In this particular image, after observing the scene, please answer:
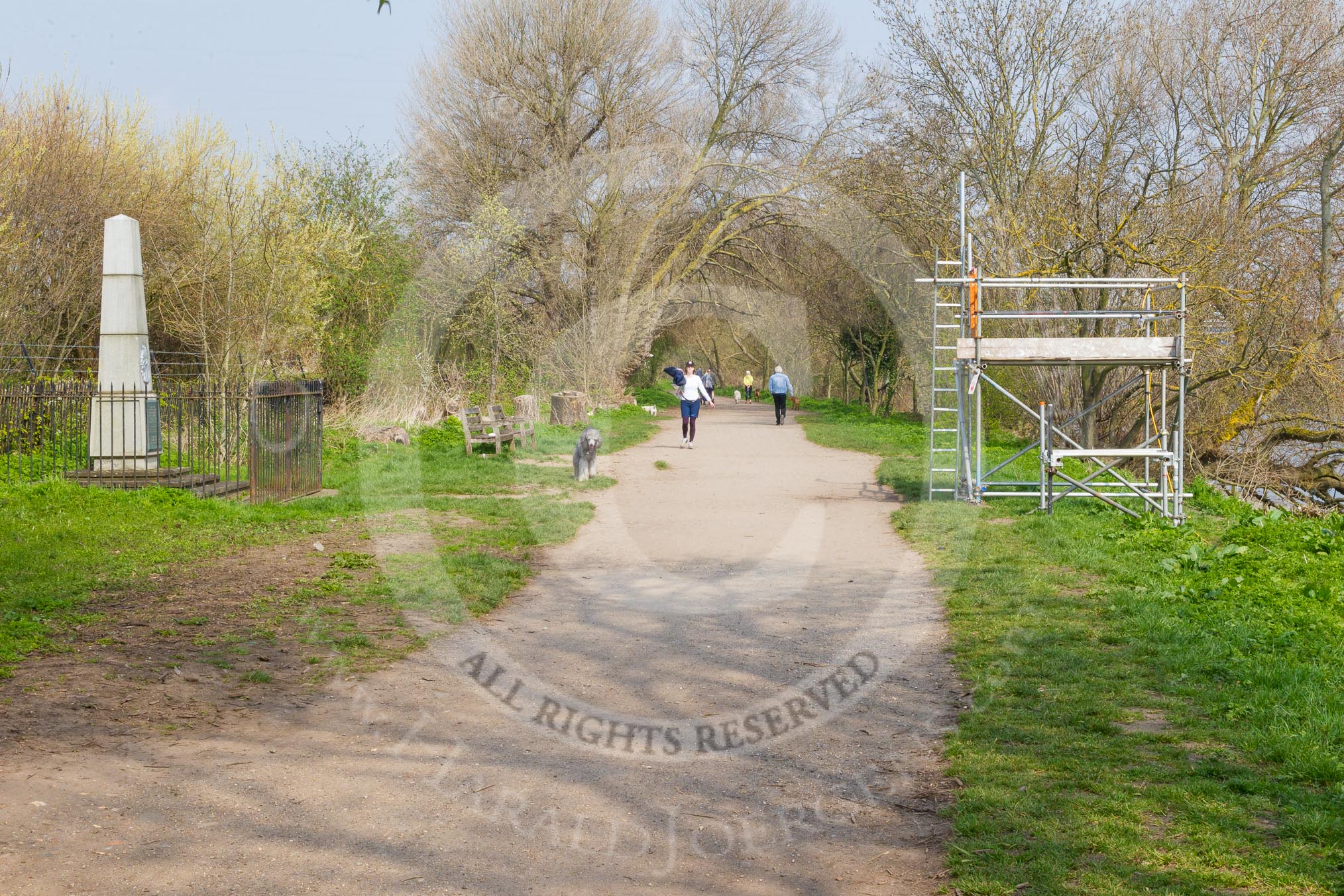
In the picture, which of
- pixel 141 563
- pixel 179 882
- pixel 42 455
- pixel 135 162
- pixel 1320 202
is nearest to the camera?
pixel 179 882

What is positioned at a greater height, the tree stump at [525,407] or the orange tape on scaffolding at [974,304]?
the orange tape on scaffolding at [974,304]

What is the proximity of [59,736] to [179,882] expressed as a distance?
180 centimetres

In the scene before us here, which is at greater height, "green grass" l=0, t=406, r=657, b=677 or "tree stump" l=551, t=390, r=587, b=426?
"tree stump" l=551, t=390, r=587, b=426

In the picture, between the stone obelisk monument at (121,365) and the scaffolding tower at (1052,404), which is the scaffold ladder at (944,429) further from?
the stone obelisk monument at (121,365)

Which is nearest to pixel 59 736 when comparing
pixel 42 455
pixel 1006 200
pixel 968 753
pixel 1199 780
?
pixel 968 753

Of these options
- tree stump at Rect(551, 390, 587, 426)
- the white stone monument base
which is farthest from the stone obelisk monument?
tree stump at Rect(551, 390, 587, 426)

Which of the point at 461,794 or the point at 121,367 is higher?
the point at 121,367

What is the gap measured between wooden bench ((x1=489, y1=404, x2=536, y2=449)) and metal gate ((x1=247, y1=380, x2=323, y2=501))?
5.25m

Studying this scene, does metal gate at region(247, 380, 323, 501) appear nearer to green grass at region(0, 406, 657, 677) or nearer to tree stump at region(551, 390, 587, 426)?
green grass at region(0, 406, 657, 677)

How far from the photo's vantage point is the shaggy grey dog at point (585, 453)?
1529cm

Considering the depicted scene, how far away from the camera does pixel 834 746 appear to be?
5.41 metres

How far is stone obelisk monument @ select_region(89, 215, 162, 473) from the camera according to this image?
12.7 m

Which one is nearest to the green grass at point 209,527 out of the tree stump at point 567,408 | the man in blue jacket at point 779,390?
the tree stump at point 567,408

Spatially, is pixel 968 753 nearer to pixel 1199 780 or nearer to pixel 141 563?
pixel 1199 780
